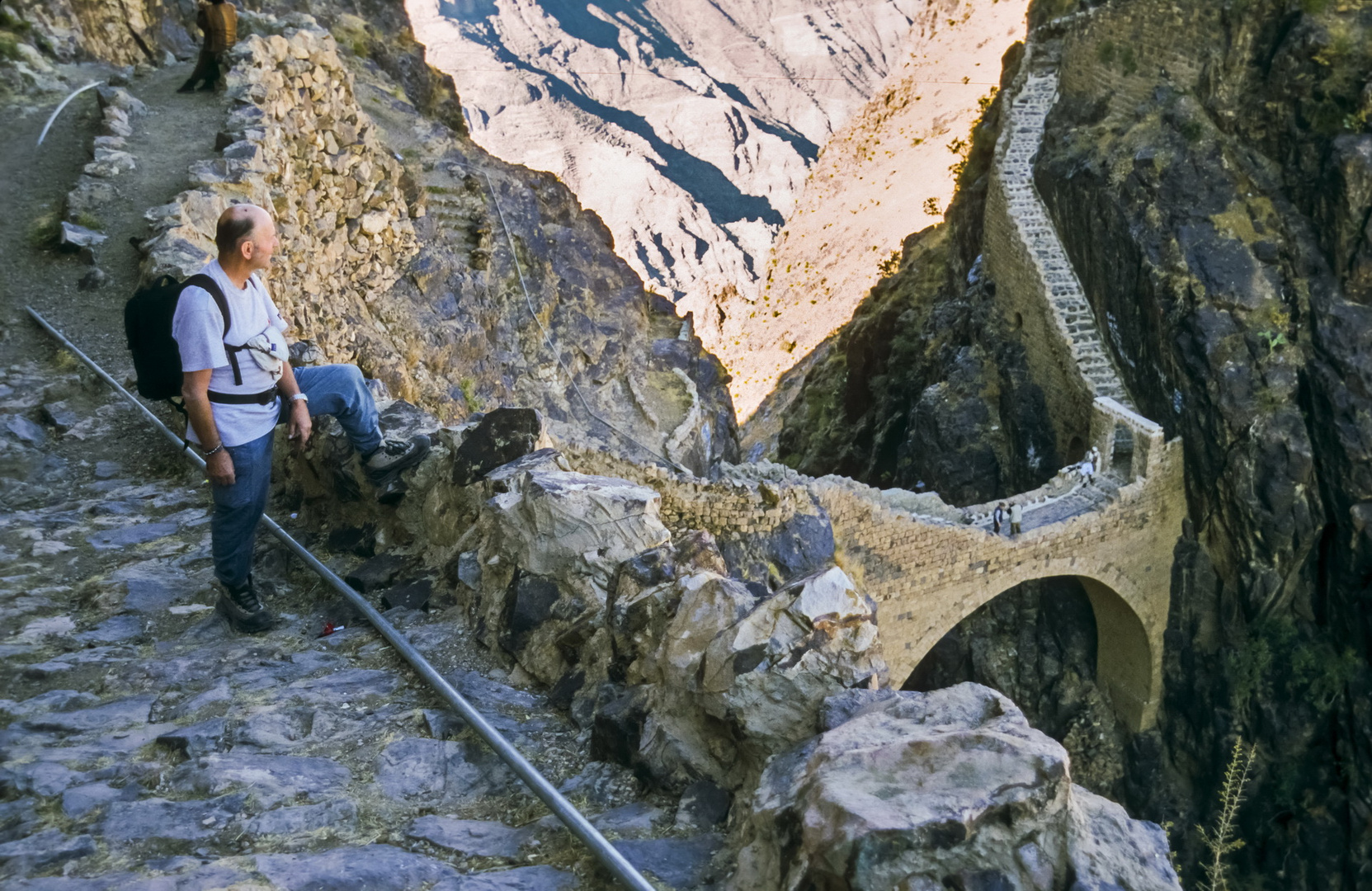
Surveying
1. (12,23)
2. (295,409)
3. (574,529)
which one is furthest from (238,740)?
(12,23)

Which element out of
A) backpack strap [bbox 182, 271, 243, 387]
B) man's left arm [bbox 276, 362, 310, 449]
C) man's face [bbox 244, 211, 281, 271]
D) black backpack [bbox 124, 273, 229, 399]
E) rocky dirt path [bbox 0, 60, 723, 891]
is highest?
man's face [bbox 244, 211, 281, 271]

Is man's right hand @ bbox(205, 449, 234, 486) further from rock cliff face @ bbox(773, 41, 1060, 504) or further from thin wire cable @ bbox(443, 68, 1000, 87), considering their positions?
thin wire cable @ bbox(443, 68, 1000, 87)

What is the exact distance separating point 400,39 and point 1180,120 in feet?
57.7

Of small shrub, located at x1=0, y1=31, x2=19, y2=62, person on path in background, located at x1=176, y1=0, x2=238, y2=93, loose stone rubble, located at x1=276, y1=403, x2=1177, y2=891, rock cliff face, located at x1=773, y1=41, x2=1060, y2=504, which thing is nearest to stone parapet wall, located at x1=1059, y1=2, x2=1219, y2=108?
rock cliff face, located at x1=773, y1=41, x2=1060, y2=504

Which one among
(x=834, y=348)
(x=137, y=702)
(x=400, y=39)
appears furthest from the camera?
(x=834, y=348)

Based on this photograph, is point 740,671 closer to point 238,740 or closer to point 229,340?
point 238,740

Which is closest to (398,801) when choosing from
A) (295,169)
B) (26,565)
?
(26,565)

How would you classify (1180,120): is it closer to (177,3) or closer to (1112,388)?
(1112,388)

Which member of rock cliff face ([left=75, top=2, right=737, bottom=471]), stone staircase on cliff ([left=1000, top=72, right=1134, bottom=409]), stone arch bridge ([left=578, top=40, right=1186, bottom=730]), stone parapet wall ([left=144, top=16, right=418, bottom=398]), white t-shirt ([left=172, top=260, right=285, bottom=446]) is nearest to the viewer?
white t-shirt ([left=172, top=260, right=285, bottom=446])

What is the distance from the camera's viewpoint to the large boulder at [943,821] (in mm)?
2283

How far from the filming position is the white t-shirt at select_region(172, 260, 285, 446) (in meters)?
3.97

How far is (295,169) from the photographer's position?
12.5m

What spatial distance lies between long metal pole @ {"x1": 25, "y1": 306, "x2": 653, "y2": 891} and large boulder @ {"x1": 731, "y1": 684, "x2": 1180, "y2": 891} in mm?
335

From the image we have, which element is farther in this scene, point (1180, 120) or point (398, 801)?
point (1180, 120)
